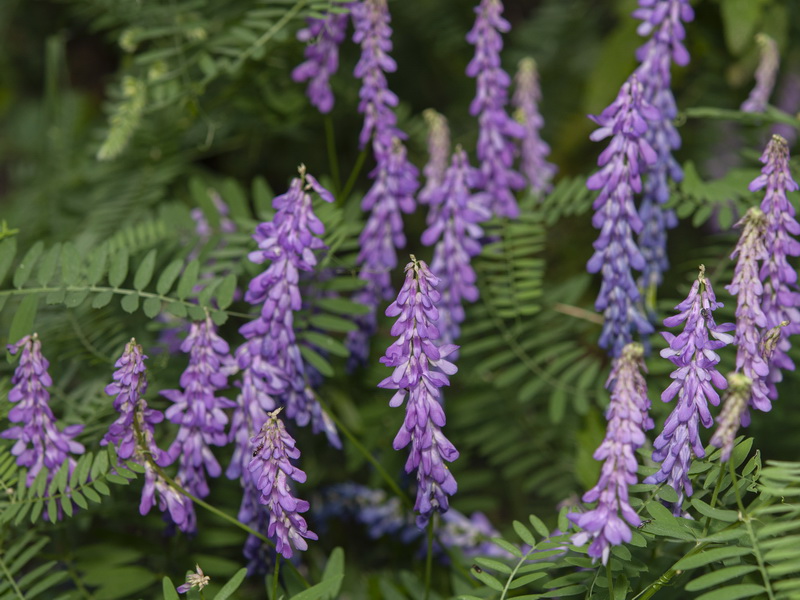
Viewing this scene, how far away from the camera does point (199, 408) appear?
194 centimetres

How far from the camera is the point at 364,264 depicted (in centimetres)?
251

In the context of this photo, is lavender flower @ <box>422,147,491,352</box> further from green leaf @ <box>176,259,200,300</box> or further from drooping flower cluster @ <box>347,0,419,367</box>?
green leaf @ <box>176,259,200,300</box>

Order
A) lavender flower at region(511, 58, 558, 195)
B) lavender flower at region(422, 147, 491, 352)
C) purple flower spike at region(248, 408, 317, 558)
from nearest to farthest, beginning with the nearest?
purple flower spike at region(248, 408, 317, 558)
lavender flower at region(422, 147, 491, 352)
lavender flower at region(511, 58, 558, 195)

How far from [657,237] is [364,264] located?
0.82 m

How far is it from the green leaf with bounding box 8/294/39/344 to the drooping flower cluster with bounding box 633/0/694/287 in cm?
156

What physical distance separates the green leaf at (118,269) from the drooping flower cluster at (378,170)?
0.62m

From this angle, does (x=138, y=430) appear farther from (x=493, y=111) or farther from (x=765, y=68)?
(x=765, y=68)

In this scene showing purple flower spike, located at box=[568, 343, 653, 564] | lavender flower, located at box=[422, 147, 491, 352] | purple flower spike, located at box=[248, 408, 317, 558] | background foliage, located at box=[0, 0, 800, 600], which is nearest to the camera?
purple flower spike, located at box=[568, 343, 653, 564]

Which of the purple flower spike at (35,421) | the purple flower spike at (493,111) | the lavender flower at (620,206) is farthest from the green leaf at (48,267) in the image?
the lavender flower at (620,206)

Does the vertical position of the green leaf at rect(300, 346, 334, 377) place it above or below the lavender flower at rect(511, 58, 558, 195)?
below

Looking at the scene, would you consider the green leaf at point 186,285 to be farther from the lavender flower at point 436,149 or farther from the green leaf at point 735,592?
the green leaf at point 735,592

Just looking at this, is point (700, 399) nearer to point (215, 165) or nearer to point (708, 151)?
point (708, 151)

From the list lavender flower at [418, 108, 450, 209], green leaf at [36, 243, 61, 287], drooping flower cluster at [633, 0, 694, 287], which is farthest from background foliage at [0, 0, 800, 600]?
lavender flower at [418, 108, 450, 209]

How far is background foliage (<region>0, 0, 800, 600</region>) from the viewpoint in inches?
75.4
